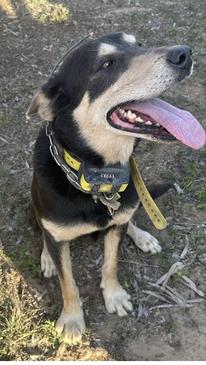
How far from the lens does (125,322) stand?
3350 mm

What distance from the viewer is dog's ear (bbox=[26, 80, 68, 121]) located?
276 cm

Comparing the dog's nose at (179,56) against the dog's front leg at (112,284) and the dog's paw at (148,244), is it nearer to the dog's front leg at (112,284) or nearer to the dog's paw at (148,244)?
the dog's front leg at (112,284)

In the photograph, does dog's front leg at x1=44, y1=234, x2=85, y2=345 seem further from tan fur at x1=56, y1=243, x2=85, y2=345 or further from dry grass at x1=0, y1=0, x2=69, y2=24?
dry grass at x1=0, y1=0, x2=69, y2=24

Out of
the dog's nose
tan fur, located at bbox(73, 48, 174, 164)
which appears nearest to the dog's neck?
tan fur, located at bbox(73, 48, 174, 164)

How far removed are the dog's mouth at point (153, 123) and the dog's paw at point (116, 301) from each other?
1.20 metres

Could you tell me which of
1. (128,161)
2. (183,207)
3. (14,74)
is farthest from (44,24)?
(128,161)

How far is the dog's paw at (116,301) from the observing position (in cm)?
337

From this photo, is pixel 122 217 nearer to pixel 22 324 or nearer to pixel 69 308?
pixel 69 308

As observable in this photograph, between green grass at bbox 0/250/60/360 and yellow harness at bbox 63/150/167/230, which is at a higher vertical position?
yellow harness at bbox 63/150/167/230

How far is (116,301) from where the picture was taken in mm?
3359

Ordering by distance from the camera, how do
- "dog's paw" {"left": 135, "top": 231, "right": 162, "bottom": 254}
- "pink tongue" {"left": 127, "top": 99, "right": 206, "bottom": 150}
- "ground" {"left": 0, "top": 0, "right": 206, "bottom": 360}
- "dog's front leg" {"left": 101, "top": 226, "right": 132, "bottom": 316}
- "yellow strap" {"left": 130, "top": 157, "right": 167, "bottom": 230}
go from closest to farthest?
1. "pink tongue" {"left": 127, "top": 99, "right": 206, "bottom": 150}
2. "yellow strap" {"left": 130, "top": 157, "right": 167, "bottom": 230}
3. "ground" {"left": 0, "top": 0, "right": 206, "bottom": 360}
4. "dog's front leg" {"left": 101, "top": 226, "right": 132, "bottom": 316}
5. "dog's paw" {"left": 135, "top": 231, "right": 162, "bottom": 254}

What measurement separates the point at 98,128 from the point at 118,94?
0.66 feet

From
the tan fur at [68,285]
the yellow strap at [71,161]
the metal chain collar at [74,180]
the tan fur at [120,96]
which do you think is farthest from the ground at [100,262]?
the tan fur at [120,96]

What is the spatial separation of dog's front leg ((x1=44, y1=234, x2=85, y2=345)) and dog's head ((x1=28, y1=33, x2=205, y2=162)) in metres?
0.66
